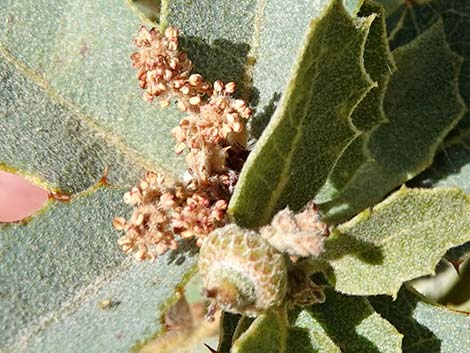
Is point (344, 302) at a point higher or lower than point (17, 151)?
lower

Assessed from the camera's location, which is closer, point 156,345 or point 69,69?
point 69,69

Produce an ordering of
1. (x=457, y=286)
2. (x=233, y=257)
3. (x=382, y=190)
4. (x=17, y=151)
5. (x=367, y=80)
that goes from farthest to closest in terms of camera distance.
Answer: (x=457, y=286) < (x=382, y=190) < (x=17, y=151) < (x=367, y=80) < (x=233, y=257)

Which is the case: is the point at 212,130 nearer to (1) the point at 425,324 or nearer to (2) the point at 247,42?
(2) the point at 247,42

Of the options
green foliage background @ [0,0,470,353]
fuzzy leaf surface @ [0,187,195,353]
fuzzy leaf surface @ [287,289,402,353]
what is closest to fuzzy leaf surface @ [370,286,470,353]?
green foliage background @ [0,0,470,353]

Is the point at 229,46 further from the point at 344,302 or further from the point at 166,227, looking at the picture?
the point at 344,302

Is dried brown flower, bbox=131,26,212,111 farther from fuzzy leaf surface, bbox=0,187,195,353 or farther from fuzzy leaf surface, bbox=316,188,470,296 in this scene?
fuzzy leaf surface, bbox=316,188,470,296

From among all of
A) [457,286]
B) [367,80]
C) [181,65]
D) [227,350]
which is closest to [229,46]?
[181,65]

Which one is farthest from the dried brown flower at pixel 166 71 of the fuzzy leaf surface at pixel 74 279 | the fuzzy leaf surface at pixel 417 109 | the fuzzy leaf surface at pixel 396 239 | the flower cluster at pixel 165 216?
the fuzzy leaf surface at pixel 417 109
